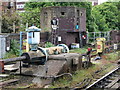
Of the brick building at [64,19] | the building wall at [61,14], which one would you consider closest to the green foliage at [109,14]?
the brick building at [64,19]

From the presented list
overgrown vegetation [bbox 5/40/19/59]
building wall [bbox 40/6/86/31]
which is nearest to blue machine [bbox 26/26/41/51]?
overgrown vegetation [bbox 5/40/19/59]

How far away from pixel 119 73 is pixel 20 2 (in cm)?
5008

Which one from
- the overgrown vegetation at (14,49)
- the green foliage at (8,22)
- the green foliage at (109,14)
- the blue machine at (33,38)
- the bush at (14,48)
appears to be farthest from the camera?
the green foliage at (109,14)

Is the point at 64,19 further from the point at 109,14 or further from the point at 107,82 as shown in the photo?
the point at 109,14

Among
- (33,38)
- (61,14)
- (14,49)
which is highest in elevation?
(61,14)

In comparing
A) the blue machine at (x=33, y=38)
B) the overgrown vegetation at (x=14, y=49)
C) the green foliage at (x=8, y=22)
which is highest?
the green foliage at (x=8, y=22)

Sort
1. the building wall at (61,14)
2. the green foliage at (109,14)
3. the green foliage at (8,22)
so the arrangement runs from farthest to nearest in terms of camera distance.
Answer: the green foliage at (109,14), the building wall at (61,14), the green foliage at (8,22)

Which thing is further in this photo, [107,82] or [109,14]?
[109,14]

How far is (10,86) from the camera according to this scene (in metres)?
8.05

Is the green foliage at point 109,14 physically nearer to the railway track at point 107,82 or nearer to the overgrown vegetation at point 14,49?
the overgrown vegetation at point 14,49

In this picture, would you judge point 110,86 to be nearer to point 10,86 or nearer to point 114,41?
point 10,86

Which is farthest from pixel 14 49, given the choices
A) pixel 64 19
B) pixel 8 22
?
pixel 64 19

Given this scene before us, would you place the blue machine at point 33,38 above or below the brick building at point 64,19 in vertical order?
below

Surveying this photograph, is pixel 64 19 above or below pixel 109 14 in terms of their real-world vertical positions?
below
